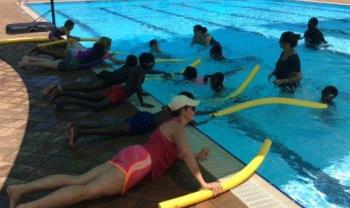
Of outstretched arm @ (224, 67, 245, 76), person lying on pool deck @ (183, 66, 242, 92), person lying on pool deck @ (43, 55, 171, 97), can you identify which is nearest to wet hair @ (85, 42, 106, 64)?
person lying on pool deck @ (43, 55, 171, 97)

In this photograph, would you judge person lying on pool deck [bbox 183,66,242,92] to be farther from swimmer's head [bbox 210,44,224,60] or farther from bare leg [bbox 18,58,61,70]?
bare leg [bbox 18,58,61,70]

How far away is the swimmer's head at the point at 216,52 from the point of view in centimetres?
957

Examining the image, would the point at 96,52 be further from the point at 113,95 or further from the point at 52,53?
the point at 113,95

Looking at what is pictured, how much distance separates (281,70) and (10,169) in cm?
489

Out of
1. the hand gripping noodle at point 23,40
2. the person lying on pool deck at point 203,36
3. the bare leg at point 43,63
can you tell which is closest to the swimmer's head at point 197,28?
the person lying on pool deck at point 203,36

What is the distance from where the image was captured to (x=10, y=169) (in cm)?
427

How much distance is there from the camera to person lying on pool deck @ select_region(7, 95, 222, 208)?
3455mm

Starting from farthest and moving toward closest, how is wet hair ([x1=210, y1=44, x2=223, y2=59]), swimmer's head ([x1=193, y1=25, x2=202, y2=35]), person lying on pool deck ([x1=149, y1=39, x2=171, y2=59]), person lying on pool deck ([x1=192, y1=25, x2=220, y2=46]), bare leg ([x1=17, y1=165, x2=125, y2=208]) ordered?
person lying on pool deck ([x1=192, y1=25, x2=220, y2=46]) → swimmer's head ([x1=193, y1=25, x2=202, y2=35]) → person lying on pool deck ([x1=149, y1=39, x2=171, y2=59]) → wet hair ([x1=210, y1=44, x2=223, y2=59]) → bare leg ([x1=17, y1=165, x2=125, y2=208])

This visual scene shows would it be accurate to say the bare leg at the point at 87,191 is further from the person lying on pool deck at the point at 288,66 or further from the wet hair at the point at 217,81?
the person lying on pool deck at the point at 288,66

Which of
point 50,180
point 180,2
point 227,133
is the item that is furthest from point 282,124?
point 180,2

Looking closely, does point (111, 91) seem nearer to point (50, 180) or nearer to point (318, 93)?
point (50, 180)

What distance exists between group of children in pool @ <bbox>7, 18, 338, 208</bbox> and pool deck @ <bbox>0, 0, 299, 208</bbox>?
0.13 meters

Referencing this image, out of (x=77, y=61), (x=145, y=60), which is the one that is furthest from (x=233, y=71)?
(x=145, y=60)

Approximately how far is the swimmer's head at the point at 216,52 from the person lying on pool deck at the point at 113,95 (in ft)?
12.6
